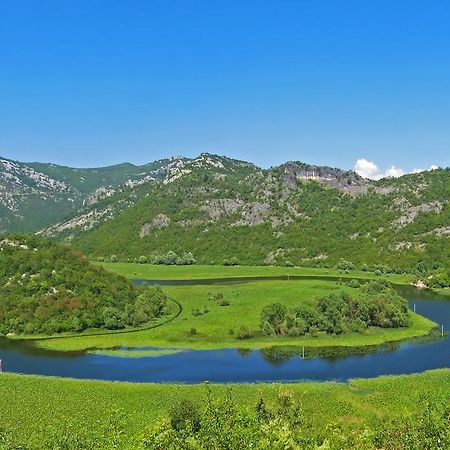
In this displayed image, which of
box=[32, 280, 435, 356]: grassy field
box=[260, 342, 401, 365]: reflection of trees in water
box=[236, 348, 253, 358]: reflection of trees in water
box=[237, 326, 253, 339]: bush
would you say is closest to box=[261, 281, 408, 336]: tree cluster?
box=[32, 280, 435, 356]: grassy field

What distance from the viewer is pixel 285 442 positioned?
29844mm

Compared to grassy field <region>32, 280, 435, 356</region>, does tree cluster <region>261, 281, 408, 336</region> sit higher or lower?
higher

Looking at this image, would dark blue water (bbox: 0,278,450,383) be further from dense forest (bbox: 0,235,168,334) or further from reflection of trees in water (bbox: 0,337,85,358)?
dense forest (bbox: 0,235,168,334)

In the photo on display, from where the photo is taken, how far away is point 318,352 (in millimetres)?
107375

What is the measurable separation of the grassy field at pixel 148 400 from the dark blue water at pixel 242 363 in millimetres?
7199

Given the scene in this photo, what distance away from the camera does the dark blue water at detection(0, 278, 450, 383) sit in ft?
304

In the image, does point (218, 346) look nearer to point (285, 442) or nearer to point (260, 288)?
point (260, 288)

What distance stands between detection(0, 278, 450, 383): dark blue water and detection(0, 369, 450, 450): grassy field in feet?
23.6

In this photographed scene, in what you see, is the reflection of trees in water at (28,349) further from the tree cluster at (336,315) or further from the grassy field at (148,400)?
the tree cluster at (336,315)

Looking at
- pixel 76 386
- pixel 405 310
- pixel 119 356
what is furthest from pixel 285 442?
pixel 405 310

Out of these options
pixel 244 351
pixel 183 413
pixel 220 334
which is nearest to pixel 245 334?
pixel 220 334

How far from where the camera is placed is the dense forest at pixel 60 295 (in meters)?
128

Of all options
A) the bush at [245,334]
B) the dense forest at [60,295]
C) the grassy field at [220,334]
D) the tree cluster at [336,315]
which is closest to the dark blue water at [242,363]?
the grassy field at [220,334]

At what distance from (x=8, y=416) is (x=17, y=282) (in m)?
74.6
